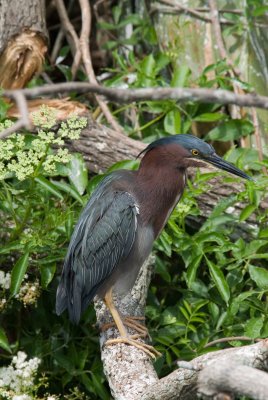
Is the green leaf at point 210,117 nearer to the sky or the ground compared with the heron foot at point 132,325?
nearer to the sky

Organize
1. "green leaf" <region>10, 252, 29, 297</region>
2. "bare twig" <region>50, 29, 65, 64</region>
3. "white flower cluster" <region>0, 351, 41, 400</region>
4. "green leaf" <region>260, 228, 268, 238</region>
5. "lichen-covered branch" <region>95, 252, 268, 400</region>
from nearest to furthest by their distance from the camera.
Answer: "lichen-covered branch" <region>95, 252, 268, 400</region>
"white flower cluster" <region>0, 351, 41, 400</region>
"green leaf" <region>10, 252, 29, 297</region>
"green leaf" <region>260, 228, 268, 238</region>
"bare twig" <region>50, 29, 65, 64</region>

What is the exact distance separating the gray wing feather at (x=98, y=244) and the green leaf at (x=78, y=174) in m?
0.34

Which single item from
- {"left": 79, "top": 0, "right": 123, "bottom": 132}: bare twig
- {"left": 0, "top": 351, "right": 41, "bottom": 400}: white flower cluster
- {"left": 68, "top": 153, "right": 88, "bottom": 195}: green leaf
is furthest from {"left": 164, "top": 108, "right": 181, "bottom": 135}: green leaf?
{"left": 0, "top": 351, "right": 41, "bottom": 400}: white flower cluster

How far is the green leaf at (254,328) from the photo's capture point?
3004mm

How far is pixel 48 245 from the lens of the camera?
319 cm

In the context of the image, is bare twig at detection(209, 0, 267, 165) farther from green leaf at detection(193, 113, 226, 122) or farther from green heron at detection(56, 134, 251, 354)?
green heron at detection(56, 134, 251, 354)

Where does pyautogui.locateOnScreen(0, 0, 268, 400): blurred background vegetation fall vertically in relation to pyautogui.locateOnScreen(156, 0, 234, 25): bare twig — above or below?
below

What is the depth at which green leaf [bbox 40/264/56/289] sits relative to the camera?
316cm

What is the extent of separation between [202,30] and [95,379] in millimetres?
1963

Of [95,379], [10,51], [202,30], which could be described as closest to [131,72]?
[202,30]

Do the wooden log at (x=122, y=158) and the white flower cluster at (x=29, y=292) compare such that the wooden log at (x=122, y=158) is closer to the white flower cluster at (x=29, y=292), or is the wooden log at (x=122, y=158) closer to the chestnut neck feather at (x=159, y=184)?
the chestnut neck feather at (x=159, y=184)

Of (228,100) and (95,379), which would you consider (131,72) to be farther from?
(228,100)

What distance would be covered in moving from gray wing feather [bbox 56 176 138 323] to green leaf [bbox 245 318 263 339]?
0.51m

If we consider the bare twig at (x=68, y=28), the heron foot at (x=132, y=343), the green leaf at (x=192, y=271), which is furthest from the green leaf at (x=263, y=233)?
the bare twig at (x=68, y=28)
